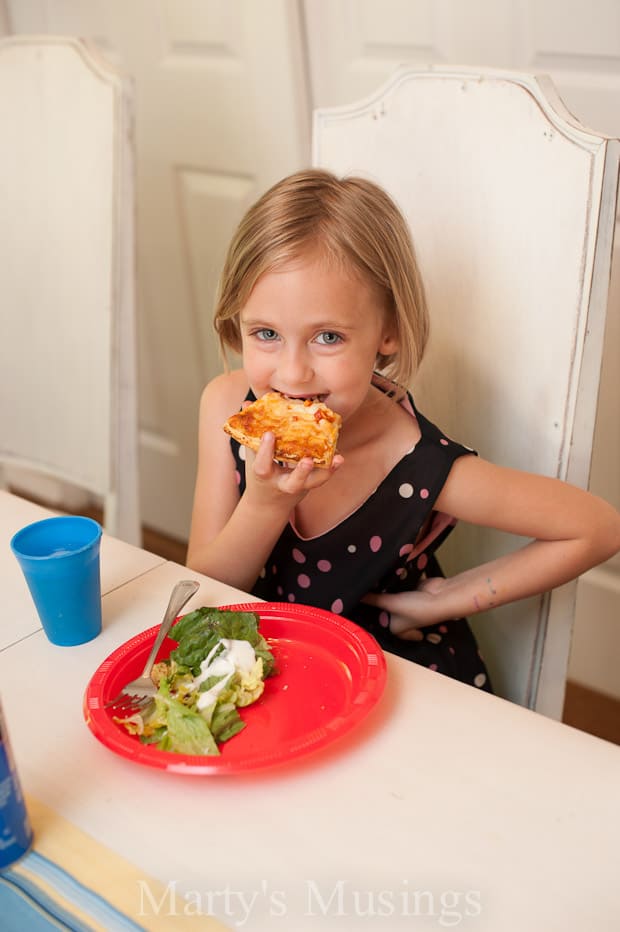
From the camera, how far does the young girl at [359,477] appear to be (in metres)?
1.10

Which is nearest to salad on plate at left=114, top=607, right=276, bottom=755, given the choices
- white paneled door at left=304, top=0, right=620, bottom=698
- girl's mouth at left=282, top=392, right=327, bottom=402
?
girl's mouth at left=282, top=392, right=327, bottom=402

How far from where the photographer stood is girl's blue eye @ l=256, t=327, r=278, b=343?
1129mm

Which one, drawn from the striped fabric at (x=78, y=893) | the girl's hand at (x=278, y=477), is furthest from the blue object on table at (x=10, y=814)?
the girl's hand at (x=278, y=477)

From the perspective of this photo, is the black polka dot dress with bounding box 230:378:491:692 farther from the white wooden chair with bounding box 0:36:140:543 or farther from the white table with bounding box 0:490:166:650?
the white wooden chair with bounding box 0:36:140:543

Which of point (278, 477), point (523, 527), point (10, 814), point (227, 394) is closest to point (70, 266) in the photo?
point (227, 394)

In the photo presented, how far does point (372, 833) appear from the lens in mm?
734

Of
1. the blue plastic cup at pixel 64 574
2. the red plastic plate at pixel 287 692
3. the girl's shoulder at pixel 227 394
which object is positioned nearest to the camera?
the red plastic plate at pixel 287 692

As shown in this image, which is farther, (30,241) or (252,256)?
(30,241)

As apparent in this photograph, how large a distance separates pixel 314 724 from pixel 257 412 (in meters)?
0.35

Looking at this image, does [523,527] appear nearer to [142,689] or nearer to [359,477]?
[359,477]

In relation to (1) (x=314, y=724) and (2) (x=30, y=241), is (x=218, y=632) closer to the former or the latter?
(1) (x=314, y=724)

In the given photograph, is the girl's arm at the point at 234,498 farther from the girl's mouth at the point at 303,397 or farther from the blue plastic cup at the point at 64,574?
the blue plastic cup at the point at 64,574

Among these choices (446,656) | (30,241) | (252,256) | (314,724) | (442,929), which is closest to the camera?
(442,929)

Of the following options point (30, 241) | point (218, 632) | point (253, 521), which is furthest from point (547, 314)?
point (30, 241)
